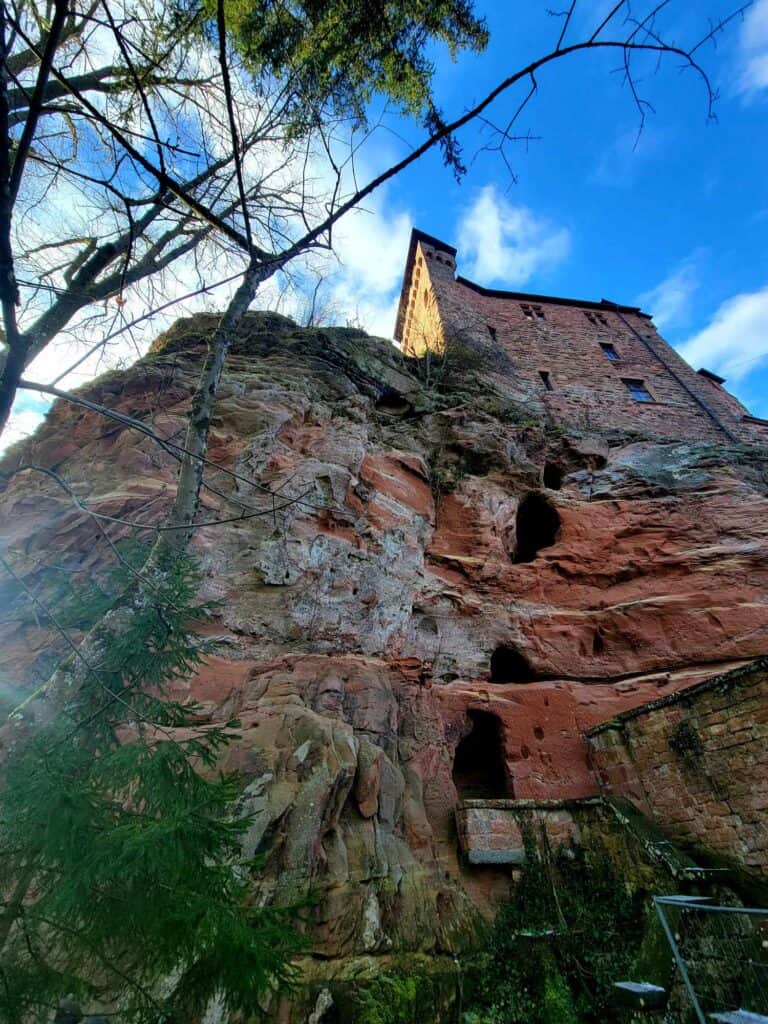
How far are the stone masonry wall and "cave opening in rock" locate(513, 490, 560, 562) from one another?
4.58 m

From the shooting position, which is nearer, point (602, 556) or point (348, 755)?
point (348, 755)

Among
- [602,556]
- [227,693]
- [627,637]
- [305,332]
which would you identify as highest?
[305,332]

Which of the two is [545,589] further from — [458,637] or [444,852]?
[444,852]

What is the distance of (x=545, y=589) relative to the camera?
9.48 meters

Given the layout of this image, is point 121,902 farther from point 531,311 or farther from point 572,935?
point 531,311

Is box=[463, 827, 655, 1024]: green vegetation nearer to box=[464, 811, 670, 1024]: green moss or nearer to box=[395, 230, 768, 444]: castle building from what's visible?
box=[464, 811, 670, 1024]: green moss

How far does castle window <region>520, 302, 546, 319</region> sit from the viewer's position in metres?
22.1

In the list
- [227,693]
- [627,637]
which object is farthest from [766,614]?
[227,693]

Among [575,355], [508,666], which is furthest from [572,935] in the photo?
[575,355]

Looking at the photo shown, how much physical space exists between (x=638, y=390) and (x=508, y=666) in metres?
13.5

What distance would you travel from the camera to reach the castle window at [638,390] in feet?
Answer: 57.4

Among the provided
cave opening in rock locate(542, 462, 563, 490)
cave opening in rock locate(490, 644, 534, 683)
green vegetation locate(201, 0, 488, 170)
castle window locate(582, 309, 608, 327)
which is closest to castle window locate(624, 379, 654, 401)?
castle window locate(582, 309, 608, 327)

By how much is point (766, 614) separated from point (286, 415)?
9018 millimetres

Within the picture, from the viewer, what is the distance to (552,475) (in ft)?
41.8
